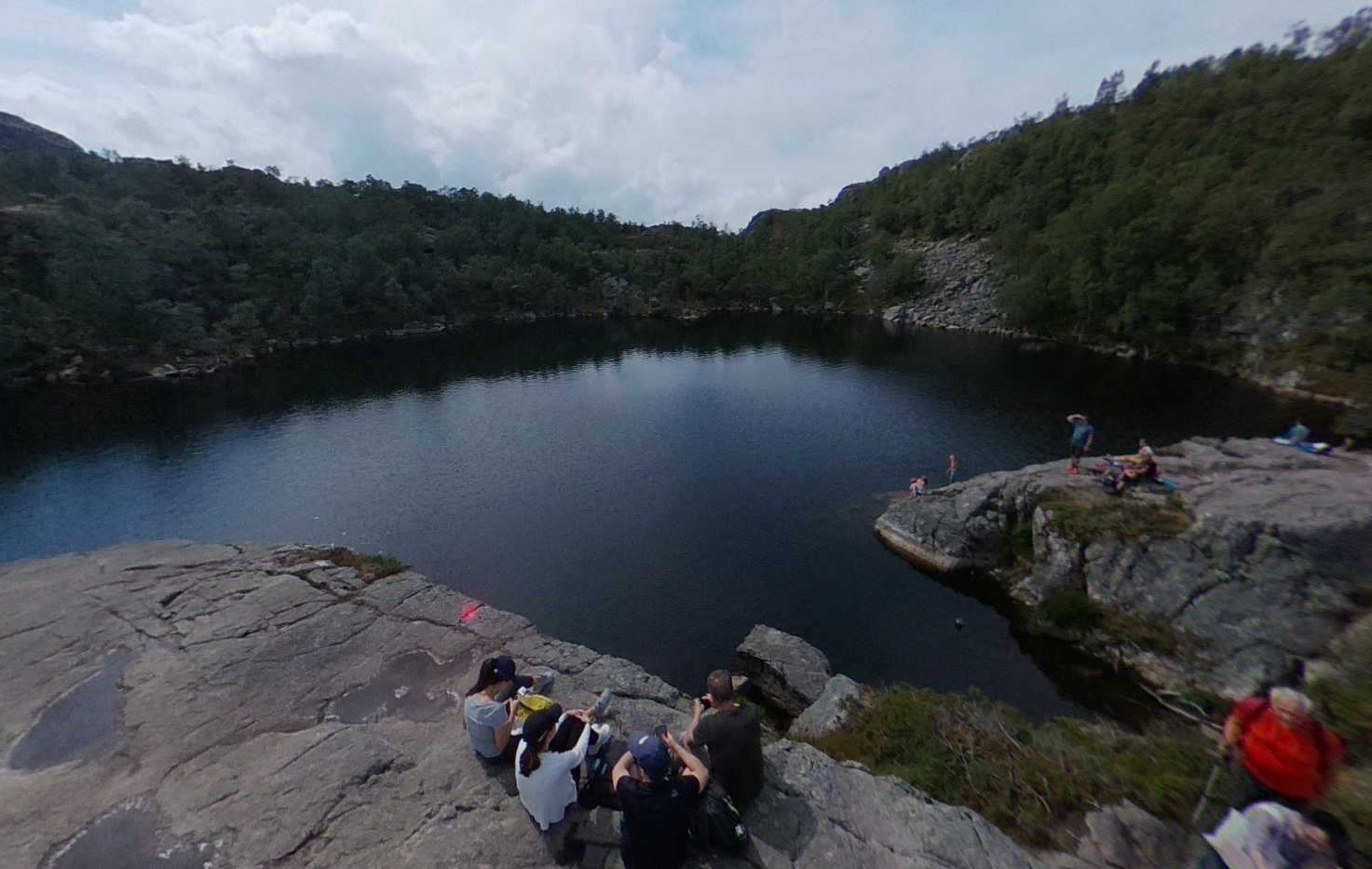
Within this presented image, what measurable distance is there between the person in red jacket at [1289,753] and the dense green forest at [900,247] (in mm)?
48031

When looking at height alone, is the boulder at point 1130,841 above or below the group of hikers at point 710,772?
below

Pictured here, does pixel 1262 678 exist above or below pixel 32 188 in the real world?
below

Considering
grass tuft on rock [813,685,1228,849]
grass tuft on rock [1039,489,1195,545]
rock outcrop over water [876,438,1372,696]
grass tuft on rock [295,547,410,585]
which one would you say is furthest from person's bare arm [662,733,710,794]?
grass tuft on rock [1039,489,1195,545]

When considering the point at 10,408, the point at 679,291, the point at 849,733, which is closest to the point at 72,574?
the point at 849,733

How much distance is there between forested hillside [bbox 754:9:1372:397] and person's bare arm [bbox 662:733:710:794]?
48.4 meters

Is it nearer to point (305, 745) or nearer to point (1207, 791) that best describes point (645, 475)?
point (305, 745)

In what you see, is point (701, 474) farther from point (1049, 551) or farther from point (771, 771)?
point (771, 771)

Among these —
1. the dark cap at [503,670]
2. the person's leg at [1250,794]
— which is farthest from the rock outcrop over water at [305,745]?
the person's leg at [1250,794]

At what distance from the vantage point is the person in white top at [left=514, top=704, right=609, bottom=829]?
6992 mm

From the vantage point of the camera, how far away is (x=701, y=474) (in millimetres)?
31703

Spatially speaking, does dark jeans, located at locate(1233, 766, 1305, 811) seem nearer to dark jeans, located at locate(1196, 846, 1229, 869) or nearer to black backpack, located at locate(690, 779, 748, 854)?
dark jeans, located at locate(1196, 846, 1229, 869)

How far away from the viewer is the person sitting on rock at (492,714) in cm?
815

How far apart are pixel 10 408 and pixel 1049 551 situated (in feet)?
246

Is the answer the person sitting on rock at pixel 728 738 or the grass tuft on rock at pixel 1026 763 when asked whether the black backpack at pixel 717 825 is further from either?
the grass tuft on rock at pixel 1026 763
